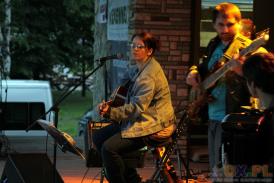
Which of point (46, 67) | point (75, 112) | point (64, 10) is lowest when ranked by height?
point (75, 112)

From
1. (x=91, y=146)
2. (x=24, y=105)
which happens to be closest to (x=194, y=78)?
(x=91, y=146)

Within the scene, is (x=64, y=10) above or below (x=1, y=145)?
above

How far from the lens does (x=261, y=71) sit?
427 cm

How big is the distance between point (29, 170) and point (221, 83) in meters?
2.11

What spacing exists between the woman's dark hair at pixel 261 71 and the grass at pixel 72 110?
21657 mm

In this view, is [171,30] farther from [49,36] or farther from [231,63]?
[49,36]

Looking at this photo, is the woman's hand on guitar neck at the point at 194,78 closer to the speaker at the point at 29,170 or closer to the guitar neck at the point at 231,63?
the guitar neck at the point at 231,63

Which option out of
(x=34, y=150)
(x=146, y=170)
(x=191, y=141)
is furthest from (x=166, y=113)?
(x=34, y=150)

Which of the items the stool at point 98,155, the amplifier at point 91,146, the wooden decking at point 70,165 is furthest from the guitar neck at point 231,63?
the wooden decking at point 70,165

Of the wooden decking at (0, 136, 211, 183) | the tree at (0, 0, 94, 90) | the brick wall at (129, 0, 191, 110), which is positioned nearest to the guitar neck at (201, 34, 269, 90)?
the wooden decking at (0, 136, 211, 183)

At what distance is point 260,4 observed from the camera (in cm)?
927

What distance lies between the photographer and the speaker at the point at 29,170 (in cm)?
632

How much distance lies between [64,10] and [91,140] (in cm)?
2024

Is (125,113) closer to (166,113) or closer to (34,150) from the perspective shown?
(166,113)
